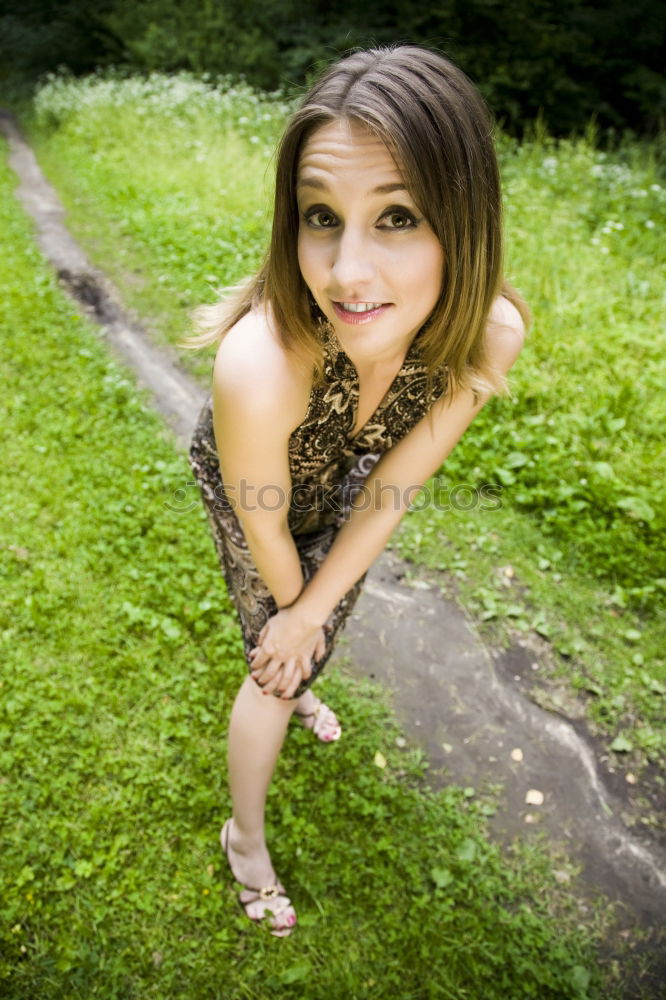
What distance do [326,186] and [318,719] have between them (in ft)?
7.05

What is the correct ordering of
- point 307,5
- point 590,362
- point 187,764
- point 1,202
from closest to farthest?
1. point 187,764
2. point 590,362
3. point 1,202
4. point 307,5

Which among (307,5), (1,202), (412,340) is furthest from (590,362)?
(307,5)

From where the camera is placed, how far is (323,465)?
1.89 m

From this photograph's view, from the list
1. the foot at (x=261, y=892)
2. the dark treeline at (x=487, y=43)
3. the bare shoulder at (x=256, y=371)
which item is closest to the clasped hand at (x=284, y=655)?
the bare shoulder at (x=256, y=371)

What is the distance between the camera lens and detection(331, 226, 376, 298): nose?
1281 millimetres

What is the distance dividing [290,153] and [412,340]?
1.79 ft

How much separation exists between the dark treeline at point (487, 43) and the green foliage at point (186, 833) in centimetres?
620

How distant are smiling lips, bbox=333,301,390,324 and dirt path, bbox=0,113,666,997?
2.04 metres

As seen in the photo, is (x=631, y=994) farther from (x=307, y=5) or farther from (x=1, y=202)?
(x=307, y=5)

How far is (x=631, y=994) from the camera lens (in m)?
2.15

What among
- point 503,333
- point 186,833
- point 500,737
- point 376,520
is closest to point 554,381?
point 500,737

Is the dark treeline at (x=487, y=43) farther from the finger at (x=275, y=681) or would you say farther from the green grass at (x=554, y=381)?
the finger at (x=275, y=681)

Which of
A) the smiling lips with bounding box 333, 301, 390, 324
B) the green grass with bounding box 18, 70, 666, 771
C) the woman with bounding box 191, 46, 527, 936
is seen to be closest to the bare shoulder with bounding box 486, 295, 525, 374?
the woman with bounding box 191, 46, 527, 936

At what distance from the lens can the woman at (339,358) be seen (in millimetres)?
1267
